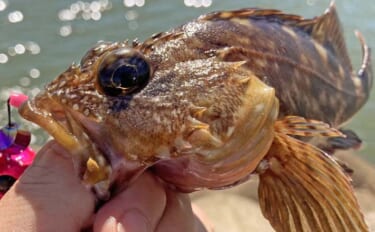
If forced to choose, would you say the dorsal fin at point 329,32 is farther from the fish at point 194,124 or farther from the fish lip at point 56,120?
the fish lip at point 56,120

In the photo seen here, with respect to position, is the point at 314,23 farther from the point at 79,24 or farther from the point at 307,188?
the point at 79,24

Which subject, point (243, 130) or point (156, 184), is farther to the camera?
point (156, 184)

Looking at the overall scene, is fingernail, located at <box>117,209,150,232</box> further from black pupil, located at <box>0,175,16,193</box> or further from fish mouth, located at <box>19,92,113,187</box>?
black pupil, located at <box>0,175,16,193</box>

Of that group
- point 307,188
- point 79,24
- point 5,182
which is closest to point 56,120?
point 307,188

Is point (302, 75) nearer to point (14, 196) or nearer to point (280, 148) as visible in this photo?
point (280, 148)

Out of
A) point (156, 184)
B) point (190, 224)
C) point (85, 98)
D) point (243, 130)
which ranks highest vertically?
point (85, 98)

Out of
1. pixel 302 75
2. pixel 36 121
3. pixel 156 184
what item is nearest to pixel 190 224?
pixel 156 184

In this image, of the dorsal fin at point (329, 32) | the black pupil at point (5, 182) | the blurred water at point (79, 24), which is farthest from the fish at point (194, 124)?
the blurred water at point (79, 24)
